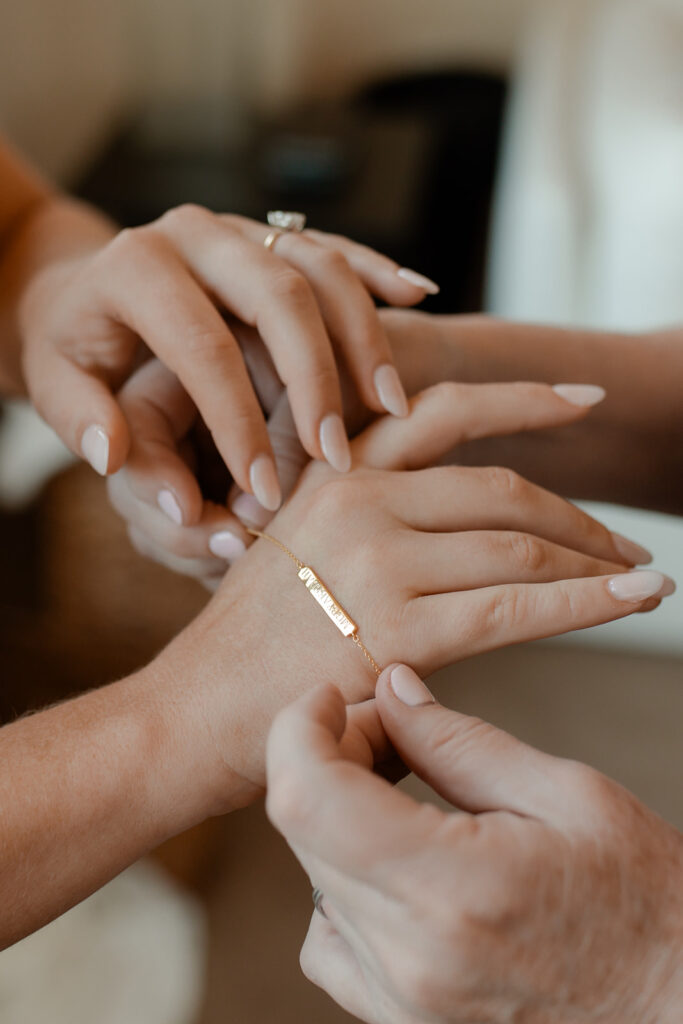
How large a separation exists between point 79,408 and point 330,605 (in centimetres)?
32

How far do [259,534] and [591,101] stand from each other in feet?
5.87

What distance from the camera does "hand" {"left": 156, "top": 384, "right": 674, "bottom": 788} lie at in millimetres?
656

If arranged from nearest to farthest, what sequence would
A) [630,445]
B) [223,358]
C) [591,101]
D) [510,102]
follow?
[223,358] < [630,445] < [591,101] < [510,102]

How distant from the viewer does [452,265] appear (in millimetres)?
2709

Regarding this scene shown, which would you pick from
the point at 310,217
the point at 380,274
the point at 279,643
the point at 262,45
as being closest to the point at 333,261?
the point at 380,274

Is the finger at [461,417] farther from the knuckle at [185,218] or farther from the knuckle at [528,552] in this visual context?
the knuckle at [185,218]

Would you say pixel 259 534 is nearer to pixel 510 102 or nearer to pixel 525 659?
pixel 525 659

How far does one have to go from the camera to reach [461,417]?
811mm

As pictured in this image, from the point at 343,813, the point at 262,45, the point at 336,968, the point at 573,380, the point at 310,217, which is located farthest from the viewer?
the point at 262,45

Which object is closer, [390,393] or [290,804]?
[290,804]

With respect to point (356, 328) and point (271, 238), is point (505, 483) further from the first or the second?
point (271, 238)

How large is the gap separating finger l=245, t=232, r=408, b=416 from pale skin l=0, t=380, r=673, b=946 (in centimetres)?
9

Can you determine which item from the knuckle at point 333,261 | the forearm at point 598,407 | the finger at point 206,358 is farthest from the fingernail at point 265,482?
the forearm at point 598,407

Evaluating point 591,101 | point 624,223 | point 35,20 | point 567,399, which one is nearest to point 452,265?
point 591,101
